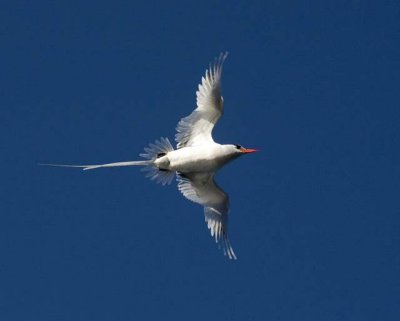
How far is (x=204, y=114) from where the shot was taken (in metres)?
16.8

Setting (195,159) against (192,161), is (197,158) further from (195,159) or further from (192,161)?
(192,161)

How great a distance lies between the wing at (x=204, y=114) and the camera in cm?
1658

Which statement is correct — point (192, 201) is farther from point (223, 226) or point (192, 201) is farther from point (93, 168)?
point (93, 168)

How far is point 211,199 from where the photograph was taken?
1816 centimetres

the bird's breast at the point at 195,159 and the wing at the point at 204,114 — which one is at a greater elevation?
the wing at the point at 204,114

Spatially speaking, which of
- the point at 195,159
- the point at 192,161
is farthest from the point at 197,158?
the point at 192,161

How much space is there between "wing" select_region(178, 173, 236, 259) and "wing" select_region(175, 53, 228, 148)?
4.12 ft

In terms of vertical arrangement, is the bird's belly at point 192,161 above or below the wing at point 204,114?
below

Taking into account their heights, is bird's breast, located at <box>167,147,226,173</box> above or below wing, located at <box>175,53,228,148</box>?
below

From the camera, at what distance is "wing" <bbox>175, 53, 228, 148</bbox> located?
16578 mm

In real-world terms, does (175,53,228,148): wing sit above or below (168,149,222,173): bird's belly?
above

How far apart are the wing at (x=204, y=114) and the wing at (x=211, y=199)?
1257 mm

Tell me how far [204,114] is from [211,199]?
2.52 metres

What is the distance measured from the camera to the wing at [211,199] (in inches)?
707
